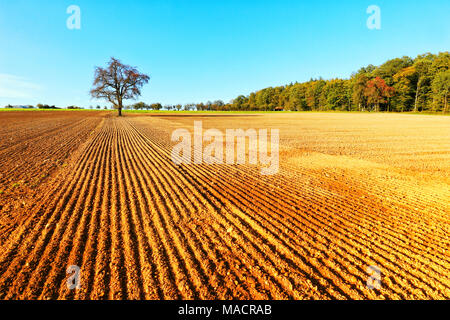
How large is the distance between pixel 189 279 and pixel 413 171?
9937 millimetres

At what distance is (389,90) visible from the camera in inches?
2682

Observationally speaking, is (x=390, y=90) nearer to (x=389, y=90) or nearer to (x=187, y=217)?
(x=389, y=90)

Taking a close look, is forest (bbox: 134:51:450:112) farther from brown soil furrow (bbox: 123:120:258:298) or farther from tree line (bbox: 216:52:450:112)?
brown soil furrow (bbox: 123:120:258:298)

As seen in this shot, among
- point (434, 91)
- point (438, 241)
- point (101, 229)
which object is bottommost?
point (438, 241)

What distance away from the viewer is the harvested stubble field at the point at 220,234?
2.75 metres

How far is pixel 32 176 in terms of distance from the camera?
22.5 feet

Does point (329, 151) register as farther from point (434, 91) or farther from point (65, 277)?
point (434, 91)

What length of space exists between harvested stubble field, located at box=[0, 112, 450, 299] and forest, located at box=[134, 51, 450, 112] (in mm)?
78255

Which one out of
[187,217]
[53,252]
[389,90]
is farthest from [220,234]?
[389,90]

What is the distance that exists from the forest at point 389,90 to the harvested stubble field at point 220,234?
78.3 metres

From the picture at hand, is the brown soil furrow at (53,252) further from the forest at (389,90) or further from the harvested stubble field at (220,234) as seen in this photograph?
the forest at (389,90)

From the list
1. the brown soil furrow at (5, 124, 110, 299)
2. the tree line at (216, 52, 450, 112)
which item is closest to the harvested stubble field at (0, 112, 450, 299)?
the brown soil furrow at (5, 124, 110, 299)

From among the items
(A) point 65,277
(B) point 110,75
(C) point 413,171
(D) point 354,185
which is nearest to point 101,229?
(A) point 65,277

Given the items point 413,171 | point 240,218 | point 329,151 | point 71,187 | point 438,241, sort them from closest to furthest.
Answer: point 438,241 → point 240,218 → point 71,187 → point 413,171 → point 329,151
